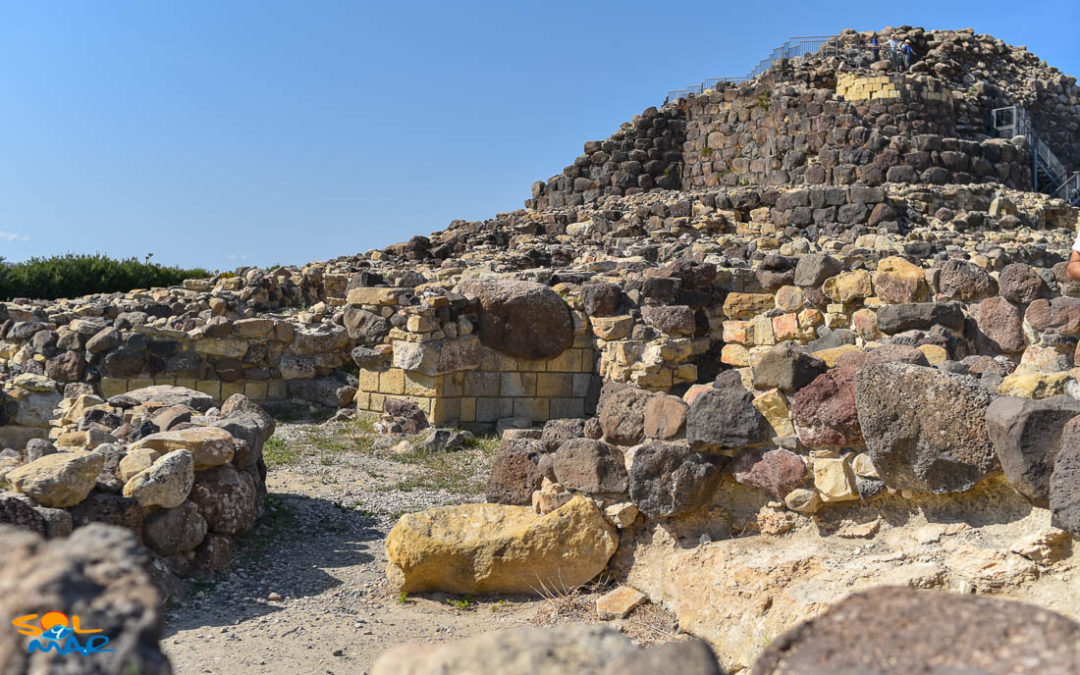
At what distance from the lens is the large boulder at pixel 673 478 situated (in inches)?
155

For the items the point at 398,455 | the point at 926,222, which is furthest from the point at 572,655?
the point at 926,222

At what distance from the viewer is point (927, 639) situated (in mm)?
1492

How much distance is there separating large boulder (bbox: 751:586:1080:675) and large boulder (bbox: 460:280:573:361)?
814 cm

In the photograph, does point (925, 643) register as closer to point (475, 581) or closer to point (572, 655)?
point (572, 655)

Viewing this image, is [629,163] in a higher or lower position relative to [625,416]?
higher

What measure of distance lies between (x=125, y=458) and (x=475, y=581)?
2.19 m

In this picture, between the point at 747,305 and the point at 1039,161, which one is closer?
the point at 747,305

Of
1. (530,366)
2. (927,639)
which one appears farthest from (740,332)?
(927,639)

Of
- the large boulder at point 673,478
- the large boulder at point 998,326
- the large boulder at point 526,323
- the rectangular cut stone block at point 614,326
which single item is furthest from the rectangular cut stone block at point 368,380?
the large boulder at point 998,326

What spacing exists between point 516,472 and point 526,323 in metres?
5.11

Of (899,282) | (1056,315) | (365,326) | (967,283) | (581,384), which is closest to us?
(1056,315)

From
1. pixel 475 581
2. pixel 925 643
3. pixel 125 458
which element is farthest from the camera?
pixel 125 458

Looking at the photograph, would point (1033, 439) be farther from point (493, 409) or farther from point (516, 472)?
point (493, 409)

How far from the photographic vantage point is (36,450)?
4910 millimetres
